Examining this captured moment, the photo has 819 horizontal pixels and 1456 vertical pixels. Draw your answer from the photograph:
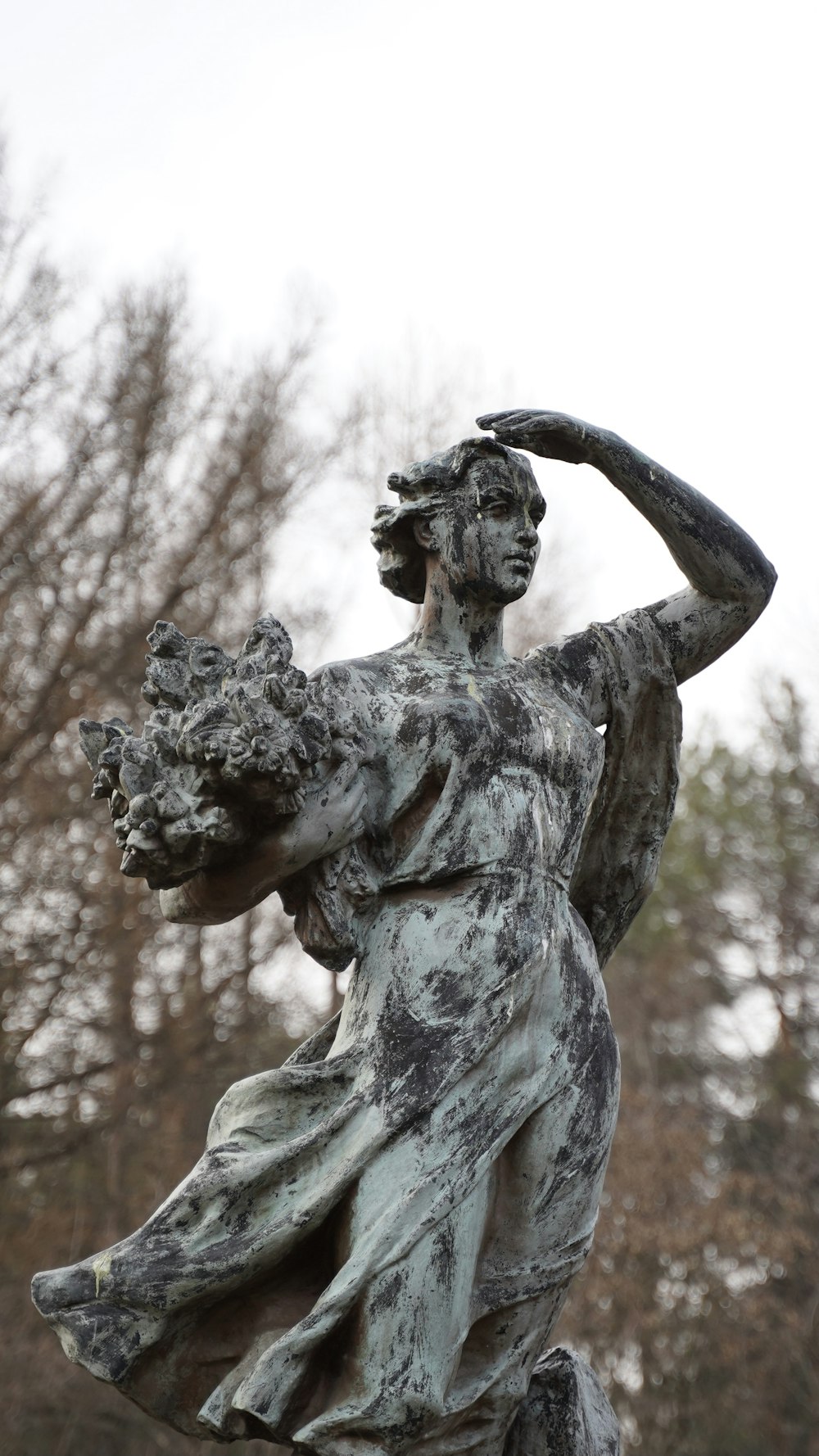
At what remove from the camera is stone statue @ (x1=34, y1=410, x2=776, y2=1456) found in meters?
3.20

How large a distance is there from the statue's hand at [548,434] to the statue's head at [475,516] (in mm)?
51

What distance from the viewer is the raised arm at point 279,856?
3424mm

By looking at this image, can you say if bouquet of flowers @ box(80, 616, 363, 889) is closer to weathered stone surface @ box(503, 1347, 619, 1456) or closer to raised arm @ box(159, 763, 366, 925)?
raised arm @ box(159, 763, 366, 925)

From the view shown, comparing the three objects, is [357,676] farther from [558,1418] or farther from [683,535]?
[558,1418]

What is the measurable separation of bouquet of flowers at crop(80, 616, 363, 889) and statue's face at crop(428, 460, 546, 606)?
64cm

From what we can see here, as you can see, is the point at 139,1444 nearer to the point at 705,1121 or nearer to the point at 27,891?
the point at 27,891

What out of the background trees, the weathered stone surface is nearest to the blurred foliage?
the background trees

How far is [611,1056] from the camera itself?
3709mm

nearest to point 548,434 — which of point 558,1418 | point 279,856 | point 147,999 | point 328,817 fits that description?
point 328,817

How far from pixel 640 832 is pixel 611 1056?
2.37 feet

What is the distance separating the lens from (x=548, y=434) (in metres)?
3.97

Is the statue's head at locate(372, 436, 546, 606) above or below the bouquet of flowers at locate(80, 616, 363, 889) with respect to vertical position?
above

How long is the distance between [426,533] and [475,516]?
135 mm

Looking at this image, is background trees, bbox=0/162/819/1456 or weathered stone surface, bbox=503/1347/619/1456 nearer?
weathered stone surface, bbox=503/1347/619/1456
